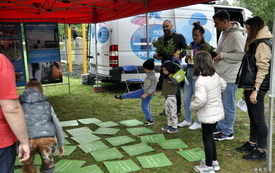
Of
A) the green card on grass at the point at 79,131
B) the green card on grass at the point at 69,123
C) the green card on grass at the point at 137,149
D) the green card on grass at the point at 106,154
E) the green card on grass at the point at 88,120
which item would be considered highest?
the green card on grass at the point at 88,120

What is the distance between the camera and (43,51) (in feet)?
23.2

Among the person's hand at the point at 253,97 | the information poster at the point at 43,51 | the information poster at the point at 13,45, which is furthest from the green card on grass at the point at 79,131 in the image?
the information poster at the point at 13,45

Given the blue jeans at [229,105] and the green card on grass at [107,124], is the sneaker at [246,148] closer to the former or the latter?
the blue jeans at [229,105]

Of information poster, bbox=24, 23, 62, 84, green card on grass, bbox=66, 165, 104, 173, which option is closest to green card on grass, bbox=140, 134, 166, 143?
green card on grass, bbox=66, 165, 104, 173

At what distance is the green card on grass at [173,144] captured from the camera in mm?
3732

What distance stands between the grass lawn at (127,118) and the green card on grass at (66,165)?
0.08 m

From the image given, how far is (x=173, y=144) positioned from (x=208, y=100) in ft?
4.01

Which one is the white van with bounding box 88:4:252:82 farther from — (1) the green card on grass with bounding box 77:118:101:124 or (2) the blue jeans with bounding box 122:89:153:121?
(2) the blue jeans with bounding box 122:89:153:121

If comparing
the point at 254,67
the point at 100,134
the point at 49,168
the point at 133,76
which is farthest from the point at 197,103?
the point at 133,76

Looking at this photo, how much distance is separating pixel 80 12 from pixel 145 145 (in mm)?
4697

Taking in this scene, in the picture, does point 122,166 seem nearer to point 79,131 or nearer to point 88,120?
point 79,131

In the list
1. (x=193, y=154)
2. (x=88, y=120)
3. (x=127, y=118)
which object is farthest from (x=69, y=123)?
(x=193, y=154)

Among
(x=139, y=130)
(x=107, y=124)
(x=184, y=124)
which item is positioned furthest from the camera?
(x=107, y=124)

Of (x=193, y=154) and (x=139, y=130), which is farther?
(x=139, y=130)
